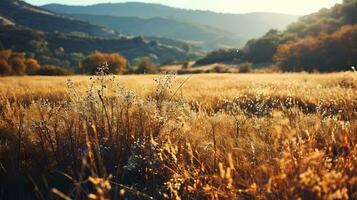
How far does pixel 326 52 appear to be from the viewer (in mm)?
50438

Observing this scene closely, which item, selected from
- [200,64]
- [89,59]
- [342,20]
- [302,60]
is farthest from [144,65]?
[342,20]

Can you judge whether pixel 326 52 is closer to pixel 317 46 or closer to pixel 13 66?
pixel 317 46

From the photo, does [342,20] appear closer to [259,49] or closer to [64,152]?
[259,49]

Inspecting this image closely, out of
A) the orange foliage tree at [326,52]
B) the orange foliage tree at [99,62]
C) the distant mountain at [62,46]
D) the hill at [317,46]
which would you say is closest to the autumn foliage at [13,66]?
the orange foliage tree at [99,62]

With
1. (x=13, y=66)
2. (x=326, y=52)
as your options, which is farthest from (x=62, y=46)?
(x=326, y=52)

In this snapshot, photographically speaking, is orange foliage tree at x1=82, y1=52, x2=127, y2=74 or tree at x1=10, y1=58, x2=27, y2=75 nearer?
tree at x1=10, y1=58, x2=27, y2=75

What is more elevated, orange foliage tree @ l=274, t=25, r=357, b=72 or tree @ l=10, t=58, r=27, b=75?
orange foliage tree @ l=274, t=25, r=357, b=72

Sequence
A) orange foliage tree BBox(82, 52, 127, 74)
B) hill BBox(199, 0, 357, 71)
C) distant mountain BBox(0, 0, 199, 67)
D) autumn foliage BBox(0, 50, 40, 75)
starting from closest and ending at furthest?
hill BBox(199, 0, 357, 71), autumn foliage BBox(0, 50, 40, 75), orange foliage tree BBox(82, 52, 127, 74), distant mountain BBox(0, 0, 199, 67)

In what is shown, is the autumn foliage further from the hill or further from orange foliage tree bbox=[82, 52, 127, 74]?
the hill

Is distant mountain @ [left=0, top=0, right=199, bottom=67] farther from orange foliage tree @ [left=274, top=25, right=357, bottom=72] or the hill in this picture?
orange foliage tree @ [left=274, top=25, right=357, bottom=72]

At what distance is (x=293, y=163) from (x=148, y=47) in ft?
645

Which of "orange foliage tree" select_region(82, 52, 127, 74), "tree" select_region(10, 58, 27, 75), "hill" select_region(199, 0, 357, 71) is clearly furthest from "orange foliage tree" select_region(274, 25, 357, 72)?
"tree" select_region(10, 58, 27, 75)

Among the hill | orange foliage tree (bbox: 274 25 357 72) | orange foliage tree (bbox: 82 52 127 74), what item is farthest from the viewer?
orange foliage tree (bbox: 82 52 127 74)

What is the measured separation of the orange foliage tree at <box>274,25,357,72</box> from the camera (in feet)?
158
